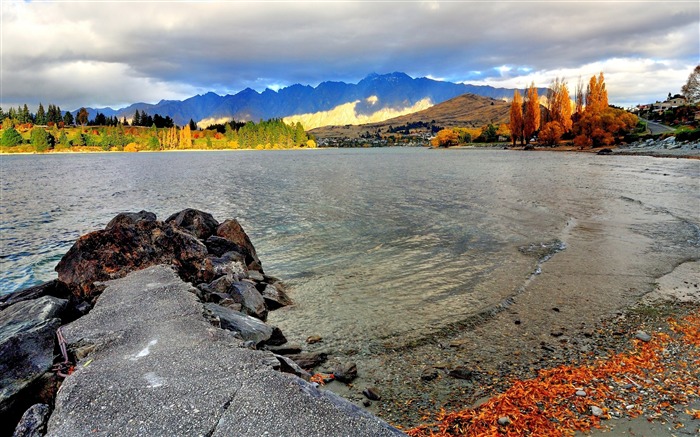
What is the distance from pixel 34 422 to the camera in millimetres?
5730

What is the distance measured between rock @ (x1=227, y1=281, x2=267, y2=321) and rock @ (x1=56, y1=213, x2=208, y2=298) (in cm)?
187

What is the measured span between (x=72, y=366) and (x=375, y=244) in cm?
1581

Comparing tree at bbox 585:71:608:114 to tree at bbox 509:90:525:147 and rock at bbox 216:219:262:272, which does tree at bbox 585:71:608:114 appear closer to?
tree at bbox 509:90:525:147

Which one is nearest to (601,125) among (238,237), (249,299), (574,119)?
(574,119)

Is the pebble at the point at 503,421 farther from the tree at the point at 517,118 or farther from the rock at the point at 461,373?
the tree at the point at 517,118

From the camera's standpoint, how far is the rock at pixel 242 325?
9.62m

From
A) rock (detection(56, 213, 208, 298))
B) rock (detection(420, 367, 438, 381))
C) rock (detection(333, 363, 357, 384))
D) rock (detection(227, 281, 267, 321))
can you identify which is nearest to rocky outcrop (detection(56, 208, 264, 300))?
rock (detection(56, 213, 208, 298))

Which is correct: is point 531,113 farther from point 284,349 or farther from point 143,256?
point 284,349

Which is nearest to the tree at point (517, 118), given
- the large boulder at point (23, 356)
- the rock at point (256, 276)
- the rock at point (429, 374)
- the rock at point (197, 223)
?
the rock at point (197, 223)

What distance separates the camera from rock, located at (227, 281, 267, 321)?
12486 mm

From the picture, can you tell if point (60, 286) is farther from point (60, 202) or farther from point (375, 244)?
point (60, 202)

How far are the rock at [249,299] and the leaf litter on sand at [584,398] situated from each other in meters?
6.90

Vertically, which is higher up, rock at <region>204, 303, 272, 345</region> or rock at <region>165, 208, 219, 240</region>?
rock at <region>165, 208, 219, 240</region>

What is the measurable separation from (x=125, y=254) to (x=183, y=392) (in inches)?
336
